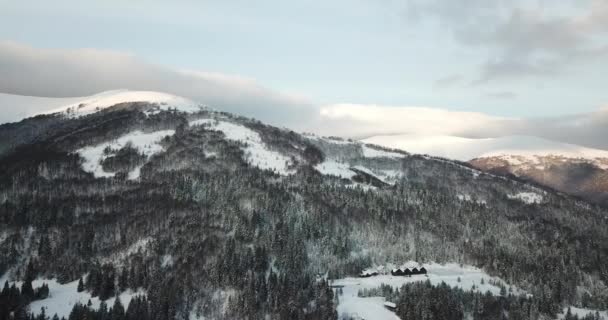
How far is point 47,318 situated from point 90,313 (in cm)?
1559

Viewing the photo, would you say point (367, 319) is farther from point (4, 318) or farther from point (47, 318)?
point (4, 318)

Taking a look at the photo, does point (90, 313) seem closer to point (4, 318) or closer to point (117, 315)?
point (117, 315)

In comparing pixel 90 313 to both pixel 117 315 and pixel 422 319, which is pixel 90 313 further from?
pixel 422 319

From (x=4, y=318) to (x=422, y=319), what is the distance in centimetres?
15224

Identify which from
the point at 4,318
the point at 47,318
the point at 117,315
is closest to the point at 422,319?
the point at 117,315

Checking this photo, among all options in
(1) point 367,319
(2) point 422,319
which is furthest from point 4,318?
(2) point 422,319

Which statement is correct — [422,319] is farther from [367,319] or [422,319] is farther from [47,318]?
[47,318]

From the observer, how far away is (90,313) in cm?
19812

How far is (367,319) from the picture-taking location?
199750 millimetres

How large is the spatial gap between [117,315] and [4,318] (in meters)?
40.5

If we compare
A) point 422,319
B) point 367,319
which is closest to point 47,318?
point 367,319

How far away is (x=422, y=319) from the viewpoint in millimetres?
199250

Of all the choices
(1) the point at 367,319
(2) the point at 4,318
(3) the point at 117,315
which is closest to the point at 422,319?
(1) the point at 367,319

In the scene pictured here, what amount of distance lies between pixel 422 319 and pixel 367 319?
2011 cm
